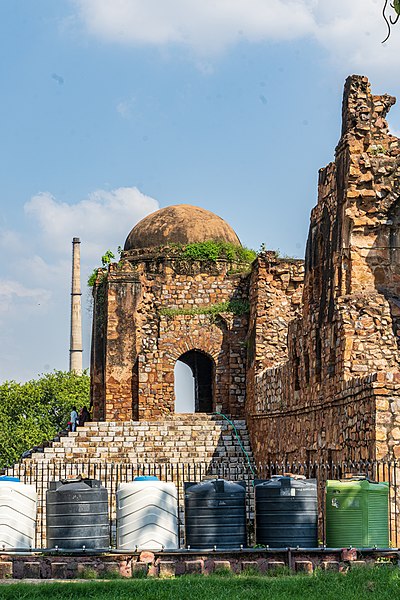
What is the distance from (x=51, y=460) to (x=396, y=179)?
28.5 feet

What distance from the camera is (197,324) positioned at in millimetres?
26062

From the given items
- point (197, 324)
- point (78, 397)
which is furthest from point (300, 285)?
point (78, 397)

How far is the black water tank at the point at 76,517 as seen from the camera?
11.4 m

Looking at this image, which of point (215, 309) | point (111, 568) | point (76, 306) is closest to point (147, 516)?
point (111, 568)

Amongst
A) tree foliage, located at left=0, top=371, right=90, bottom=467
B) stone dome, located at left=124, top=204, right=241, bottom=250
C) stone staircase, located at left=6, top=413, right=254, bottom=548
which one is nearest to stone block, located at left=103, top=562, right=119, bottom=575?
stone staircase, located at left=6, top=413, right=254, bottom=548

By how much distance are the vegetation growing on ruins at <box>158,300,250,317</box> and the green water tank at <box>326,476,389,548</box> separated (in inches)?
561

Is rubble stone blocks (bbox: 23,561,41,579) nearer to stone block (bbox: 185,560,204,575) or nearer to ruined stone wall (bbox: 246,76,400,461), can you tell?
Result: stone block (bbox: 185,560,204,575)

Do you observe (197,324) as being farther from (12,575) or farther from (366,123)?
(12,575)

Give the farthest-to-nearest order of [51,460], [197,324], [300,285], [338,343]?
[197,324] < [300,285] < [51,460] < [338,343]

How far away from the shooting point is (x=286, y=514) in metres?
11.6

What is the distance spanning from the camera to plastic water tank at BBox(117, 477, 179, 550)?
11352mm

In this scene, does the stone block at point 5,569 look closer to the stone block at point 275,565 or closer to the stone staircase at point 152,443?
the stone block at point 275,565

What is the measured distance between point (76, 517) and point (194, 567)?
4.81 feet

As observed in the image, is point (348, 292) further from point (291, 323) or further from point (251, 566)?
point (251, 566)
